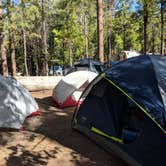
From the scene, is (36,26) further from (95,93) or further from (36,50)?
(95,93)

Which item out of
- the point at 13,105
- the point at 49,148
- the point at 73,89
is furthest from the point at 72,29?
the point at 49,148

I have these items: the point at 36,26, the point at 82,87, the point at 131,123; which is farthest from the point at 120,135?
the point at 36,26

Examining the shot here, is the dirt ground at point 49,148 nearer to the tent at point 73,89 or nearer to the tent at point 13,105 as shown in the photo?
the tent at point 13,105

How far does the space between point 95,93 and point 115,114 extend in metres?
0.97

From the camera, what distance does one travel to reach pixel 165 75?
5.53 metres

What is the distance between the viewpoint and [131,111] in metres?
5.82

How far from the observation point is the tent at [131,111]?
16.3ft

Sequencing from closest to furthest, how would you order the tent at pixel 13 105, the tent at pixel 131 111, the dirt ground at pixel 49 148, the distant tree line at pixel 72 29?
the tent at pixel 131 111
the dirt ground at pixel 49 148
the tent at pixel 13 105
the distant tree line at pixel 72 29

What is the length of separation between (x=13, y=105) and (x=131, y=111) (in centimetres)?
294

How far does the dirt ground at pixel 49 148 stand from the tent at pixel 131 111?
0.86 feet

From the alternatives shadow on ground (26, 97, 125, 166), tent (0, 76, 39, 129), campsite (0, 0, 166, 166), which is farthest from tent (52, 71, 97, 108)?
tent (0, 76, 39, 129)

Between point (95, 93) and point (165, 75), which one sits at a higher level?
point (165, 75)

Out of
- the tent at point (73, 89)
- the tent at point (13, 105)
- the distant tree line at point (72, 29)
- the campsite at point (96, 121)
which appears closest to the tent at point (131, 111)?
the campsite at point (96, 121)

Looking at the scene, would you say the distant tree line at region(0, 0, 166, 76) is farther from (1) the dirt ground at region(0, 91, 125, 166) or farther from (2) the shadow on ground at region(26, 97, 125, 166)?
(1) the dirt ground at region(0, 91, 125, 166)
